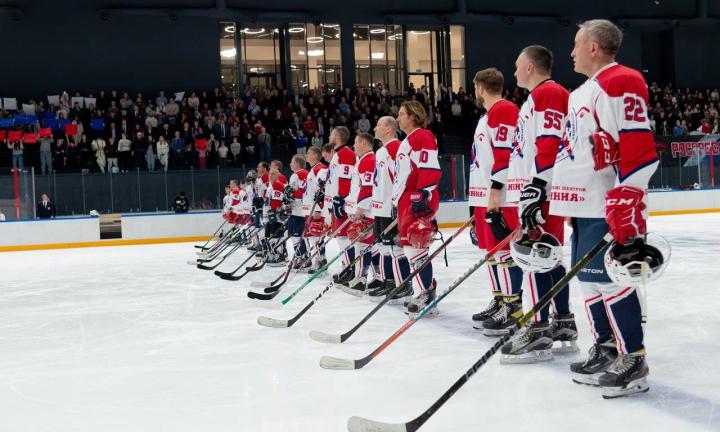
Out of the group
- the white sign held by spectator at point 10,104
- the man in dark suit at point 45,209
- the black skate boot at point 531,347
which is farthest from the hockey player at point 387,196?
the white sign held by spectator at point 10,104

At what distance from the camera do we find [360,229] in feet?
21.5

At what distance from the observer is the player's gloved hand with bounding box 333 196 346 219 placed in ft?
22.9

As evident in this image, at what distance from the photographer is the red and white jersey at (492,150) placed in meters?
4.03

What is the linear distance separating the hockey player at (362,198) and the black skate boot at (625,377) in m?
3.33

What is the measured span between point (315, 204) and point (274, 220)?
Result: 1673 mm

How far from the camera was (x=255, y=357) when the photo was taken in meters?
4.07

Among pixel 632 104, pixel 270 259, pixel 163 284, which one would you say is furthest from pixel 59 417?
pixel 270 259

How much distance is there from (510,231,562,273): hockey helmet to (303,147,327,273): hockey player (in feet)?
14.8

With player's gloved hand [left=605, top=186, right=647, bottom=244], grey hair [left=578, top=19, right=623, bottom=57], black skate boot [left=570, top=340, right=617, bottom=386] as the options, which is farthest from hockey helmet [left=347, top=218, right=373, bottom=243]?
player's gloved hand [left=605, top=186, right=647, bottom=244]

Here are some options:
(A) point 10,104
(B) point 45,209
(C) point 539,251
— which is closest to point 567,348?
(C) point 539,251

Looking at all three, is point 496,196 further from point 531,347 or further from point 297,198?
point 297,198

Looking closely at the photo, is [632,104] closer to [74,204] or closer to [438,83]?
[74,204]

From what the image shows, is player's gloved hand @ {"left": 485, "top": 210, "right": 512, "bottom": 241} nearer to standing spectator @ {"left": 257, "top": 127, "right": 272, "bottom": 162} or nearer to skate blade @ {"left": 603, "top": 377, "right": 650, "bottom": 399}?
skate blade @ {"left": 603, "top": 377, "right": 650, "bottom": 399}

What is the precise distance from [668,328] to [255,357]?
2130 millimetres
